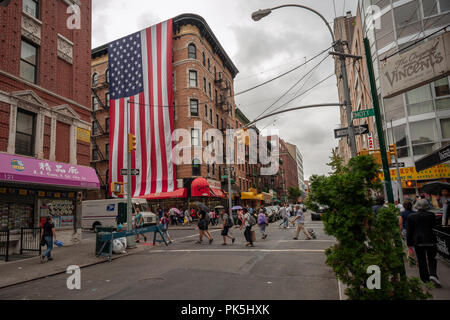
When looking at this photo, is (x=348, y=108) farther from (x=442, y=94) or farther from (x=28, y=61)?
(x=28, y=61)

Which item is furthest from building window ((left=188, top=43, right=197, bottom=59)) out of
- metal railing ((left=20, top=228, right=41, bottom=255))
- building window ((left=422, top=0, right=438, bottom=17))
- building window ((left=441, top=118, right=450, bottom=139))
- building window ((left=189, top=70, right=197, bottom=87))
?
metal railing ((left=20, top=228, right=41, bottom=255))

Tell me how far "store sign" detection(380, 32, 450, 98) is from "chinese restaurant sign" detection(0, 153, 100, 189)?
47.0 feet

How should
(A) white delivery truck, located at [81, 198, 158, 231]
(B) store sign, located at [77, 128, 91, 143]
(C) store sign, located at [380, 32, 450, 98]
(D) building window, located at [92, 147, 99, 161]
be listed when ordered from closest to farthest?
(C) store sign, located at [380, 32, 450, 98], (B) store sign, located at [77, 128, 91, 143], (A) white delivery truck, located at [81, 198, 158, 231], (D) building window, located at [92, 147, 99, 161]

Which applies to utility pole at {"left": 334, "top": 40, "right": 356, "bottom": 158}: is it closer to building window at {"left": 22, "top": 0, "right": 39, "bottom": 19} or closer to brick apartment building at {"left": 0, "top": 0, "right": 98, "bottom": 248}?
brick apartment building at {"left": 0, "top": 0, "right": 98, "bottom": 248}

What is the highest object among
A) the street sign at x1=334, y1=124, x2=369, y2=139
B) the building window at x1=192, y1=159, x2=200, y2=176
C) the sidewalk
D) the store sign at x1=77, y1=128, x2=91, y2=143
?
the store sign at x1=77, y1=128, x2=91, y2=143

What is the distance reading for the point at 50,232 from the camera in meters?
10.9

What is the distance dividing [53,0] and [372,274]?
2014cm

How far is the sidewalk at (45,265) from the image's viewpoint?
8484 mm

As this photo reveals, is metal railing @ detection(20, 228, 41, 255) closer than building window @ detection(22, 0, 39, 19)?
Yes

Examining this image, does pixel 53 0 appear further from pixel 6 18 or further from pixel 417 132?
pixel 417 132

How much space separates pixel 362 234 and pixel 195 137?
28.2 metres

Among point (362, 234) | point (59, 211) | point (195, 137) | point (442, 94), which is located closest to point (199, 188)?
point (195, 137)

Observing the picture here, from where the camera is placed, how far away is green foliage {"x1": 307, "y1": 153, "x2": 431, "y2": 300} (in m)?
4.08

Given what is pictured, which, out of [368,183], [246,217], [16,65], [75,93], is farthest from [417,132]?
[16,65]
